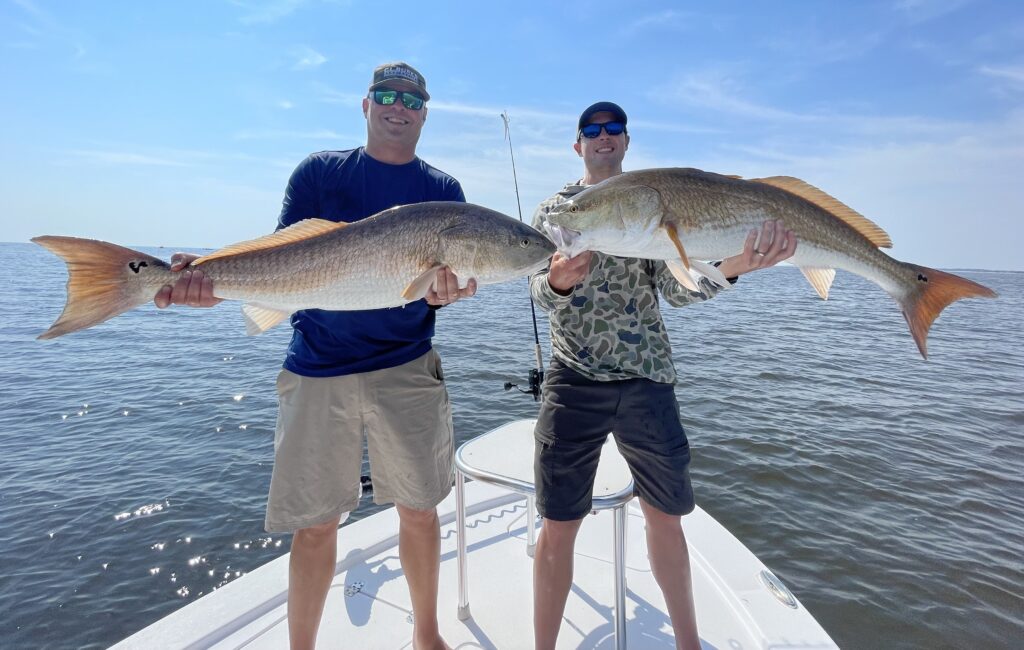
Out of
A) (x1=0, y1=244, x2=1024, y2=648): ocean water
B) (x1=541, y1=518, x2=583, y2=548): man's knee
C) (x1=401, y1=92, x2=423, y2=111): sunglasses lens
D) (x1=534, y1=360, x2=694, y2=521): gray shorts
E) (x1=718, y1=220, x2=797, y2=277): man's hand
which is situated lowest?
(x1=0, y1=244, x2=1024, y2=648): ocean water

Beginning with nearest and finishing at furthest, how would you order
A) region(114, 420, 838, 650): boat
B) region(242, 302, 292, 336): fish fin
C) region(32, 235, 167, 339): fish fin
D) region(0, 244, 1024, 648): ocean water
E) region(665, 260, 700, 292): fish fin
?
region(32, 235, 167, 339): fish fin, region(665, 260, 700, 292): fish fin, region(242, 302, 292, 336): fish fin, region(114, 420, 838, 650): boat, region(0, 244, 1024, 648): ocean water

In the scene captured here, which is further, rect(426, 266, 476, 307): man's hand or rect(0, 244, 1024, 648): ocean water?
rect(0, 244, 1024, 648): ocean water

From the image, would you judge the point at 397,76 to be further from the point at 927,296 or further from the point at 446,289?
the point at 927,296

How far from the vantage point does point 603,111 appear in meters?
3.07

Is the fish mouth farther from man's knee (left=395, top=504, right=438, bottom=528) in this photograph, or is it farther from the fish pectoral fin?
man's knee (left=395, top=504, right=438, bottom=528)

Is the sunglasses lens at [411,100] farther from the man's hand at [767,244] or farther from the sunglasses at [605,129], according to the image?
the man's hand at [767,244]

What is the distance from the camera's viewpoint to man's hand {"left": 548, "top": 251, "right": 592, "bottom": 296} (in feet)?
8.57

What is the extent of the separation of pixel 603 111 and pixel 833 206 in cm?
143

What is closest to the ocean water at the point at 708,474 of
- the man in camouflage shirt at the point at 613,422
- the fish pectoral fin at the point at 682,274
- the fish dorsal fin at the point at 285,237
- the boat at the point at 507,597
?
the boat at the point at 507,597

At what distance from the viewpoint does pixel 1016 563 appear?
19.7ft

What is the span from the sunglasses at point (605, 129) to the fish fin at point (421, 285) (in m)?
1.27

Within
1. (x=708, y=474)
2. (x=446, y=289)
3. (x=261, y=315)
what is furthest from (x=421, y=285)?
(x=708, y=474)

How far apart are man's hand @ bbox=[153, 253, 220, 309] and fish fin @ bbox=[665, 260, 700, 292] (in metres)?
2.41

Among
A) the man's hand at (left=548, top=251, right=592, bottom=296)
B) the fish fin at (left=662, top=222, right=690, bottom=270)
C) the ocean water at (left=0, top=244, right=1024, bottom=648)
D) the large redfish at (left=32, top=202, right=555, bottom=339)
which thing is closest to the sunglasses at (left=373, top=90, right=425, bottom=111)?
the large redfish at (left=32, top=202, right=555, bottom=339)
